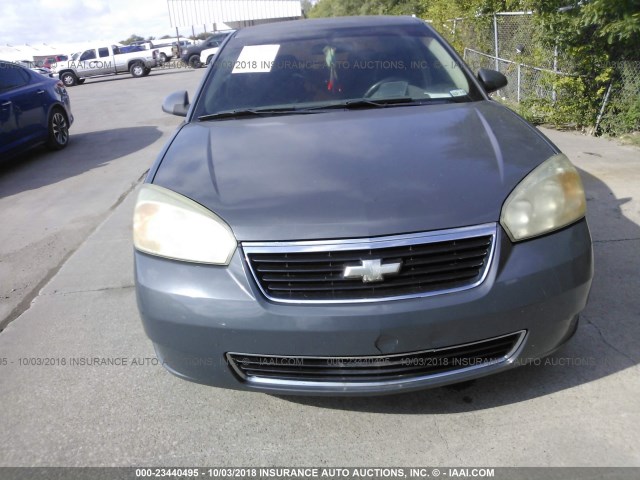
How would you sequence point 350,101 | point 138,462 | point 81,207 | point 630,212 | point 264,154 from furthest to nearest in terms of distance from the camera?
point 81,207 → point 630,212 → point 350,101 → point 264,154 → point 138,462

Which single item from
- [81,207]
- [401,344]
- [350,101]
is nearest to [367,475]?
[401,344]

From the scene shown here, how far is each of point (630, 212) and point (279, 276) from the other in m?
3.74

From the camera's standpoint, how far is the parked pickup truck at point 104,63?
3114cm

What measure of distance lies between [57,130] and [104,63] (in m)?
25.1

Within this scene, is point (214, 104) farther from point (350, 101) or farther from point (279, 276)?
point (279, 276)

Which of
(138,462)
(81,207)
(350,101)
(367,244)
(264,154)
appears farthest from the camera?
(81,207)

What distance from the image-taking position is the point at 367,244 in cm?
219

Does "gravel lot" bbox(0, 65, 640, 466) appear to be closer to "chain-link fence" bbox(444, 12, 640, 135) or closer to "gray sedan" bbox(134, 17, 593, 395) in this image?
"gray sedan" bbox(134, 17, 593, 395)

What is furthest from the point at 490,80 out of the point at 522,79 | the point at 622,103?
the point at 522,79

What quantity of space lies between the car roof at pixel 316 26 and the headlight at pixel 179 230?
2.00 m

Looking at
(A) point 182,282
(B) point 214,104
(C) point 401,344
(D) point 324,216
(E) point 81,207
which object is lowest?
(E) point 81,207

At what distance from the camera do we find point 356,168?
101 inches

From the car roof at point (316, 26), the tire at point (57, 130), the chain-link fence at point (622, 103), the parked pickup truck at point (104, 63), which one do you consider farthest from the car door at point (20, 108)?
the parked pickup truck at point (104, 63)

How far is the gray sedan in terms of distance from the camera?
7.22 feet
